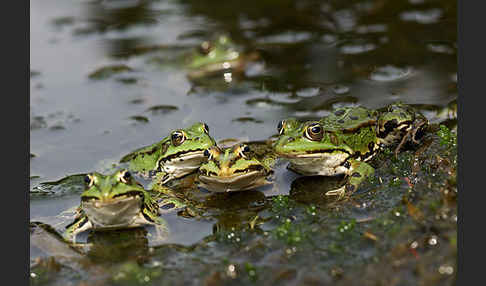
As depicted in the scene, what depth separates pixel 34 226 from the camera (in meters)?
6.66

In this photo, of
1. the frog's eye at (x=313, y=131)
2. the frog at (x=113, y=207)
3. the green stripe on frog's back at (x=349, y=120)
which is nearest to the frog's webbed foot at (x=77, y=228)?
the frog at (x=113, y=207)

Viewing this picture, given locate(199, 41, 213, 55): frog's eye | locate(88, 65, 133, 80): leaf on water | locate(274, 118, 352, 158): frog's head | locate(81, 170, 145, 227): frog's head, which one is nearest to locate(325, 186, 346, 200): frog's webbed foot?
locate(274, 118, 352, 158): frog's head

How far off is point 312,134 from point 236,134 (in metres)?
2.04

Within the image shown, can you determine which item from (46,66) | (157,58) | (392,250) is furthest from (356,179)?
(46,66)

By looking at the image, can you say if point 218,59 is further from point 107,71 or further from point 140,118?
point 140,118

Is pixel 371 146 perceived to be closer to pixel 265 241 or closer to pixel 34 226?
pixel 265 241

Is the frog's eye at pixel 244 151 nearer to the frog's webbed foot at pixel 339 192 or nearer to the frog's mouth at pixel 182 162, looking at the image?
the frog's mouth at pixel 182 162

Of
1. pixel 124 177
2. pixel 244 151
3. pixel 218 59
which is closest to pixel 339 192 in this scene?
pixel 244 151

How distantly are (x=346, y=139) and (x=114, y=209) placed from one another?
2990 mm

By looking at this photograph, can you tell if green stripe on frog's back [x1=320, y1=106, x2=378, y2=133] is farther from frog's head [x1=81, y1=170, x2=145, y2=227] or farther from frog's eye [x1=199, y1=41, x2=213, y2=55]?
frog's eye [x1=199, y1=41, x2=213, y2=55]

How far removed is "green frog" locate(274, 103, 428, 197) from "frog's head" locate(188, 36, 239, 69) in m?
4.01

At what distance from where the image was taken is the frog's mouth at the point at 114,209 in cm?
598

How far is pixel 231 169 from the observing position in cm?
659

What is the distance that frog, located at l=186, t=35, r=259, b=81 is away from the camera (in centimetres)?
1098
